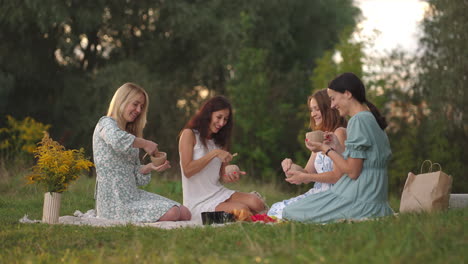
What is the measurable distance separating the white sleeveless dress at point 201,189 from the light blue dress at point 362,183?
1.65 metres

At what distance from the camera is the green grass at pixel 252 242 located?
3.65m

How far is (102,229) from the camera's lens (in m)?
5.76

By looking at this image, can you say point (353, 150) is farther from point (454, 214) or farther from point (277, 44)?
point (277, 44)

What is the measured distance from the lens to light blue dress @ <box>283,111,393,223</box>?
552 cm

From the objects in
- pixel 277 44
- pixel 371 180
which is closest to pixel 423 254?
pixel 371 180

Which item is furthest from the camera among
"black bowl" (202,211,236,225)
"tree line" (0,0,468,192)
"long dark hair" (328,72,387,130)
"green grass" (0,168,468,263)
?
"tree line" (0,0,468,192)

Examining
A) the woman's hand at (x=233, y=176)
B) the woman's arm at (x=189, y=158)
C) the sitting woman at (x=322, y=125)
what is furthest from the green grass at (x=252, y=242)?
the woman's hand at (x=233, y=176)

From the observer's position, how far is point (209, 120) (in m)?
7.17

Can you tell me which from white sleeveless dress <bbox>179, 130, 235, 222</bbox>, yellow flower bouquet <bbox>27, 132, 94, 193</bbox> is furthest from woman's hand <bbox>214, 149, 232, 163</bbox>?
yellow flower bouquet <bbox>27, 132, 94, 193</bbox>

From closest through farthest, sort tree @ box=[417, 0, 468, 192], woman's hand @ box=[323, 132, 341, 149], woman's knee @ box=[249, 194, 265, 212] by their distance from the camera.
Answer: woman's hand @ box=[323, 132, 341, 149] → woman's knee @ box=[249, 194, 265, 212] → tree @ box=[417, 0, 468, 192]

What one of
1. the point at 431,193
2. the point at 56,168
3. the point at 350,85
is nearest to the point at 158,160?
the point at 56,168

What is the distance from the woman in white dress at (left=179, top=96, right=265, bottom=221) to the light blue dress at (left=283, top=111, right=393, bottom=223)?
1.43m

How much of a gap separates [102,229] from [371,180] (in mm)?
2592

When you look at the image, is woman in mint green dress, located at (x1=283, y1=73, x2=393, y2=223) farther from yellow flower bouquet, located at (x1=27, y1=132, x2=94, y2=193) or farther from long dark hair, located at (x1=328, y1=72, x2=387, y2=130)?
yellow flower bouquet, located at (x1=27, y1=132, x2=94, y2=193)
